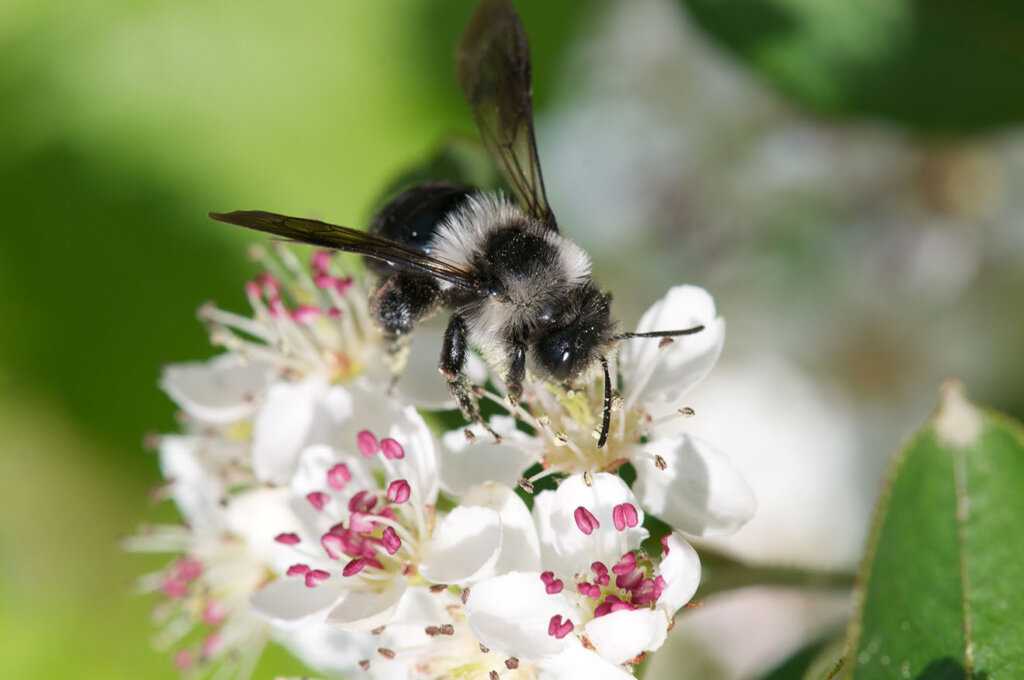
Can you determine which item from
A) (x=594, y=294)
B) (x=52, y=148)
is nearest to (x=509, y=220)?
(x=594, y=294)

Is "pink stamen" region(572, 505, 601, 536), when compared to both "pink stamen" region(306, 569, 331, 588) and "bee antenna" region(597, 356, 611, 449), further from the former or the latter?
"pink stamen" region(306, 569, 331, 588)

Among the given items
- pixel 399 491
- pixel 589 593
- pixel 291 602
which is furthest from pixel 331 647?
pixel 589 593

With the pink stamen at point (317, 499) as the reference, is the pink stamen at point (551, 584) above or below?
below

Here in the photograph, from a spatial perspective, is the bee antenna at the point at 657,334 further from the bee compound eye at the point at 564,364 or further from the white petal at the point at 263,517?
the white petal at the point at 263,517

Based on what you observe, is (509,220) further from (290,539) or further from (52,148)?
(52,148)

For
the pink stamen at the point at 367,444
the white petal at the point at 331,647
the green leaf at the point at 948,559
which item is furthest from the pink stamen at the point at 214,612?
the green leaf at the point at 948,559

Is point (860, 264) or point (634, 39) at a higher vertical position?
point (634, 39)
